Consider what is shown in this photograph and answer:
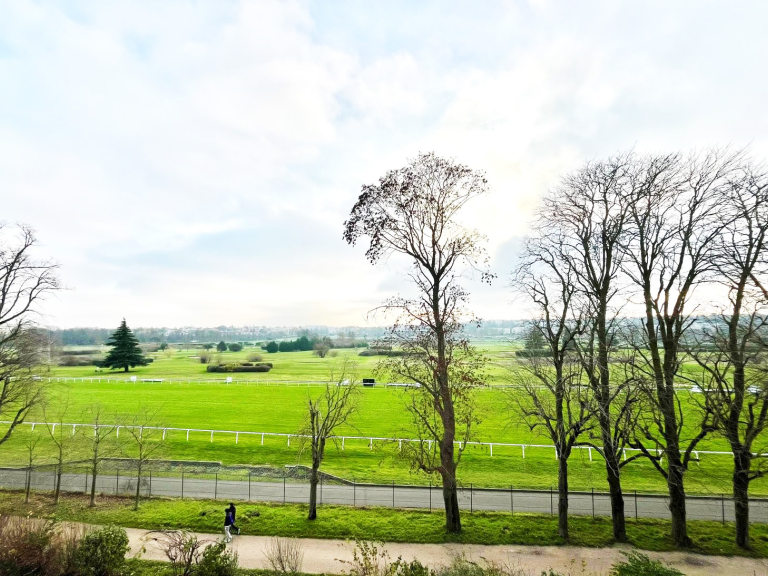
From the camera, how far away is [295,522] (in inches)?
702

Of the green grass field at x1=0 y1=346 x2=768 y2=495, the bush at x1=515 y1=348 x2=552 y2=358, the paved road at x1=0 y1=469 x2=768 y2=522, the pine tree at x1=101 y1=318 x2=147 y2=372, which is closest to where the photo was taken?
the bush at x1=515 y1=348 x2=552 y2=358

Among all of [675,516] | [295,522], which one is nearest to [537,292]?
[675,516]

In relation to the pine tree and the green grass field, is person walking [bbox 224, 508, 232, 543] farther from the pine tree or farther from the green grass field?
the pine tree

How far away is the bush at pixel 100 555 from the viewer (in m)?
11.6

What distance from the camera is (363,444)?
31859 mm

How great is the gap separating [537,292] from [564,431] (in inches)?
239

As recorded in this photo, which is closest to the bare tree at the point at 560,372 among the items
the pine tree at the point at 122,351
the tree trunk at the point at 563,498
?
the tree trunk at the point at 563,498

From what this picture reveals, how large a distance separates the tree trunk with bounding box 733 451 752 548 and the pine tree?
10361cm

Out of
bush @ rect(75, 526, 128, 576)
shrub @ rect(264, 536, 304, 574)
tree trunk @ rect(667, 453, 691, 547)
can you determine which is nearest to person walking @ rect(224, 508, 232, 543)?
shrub @ rect(264, 536, 304, 574)

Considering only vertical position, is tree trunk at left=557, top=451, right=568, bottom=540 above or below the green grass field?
above

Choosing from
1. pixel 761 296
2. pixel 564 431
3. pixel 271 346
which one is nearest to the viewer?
pixel 761 296

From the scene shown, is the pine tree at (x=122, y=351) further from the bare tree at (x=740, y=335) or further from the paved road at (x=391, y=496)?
the bare tree at (x=740, y=335)

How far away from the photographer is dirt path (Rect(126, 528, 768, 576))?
45.9ft

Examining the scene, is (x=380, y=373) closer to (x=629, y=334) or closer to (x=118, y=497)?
(x=629, y=334)
